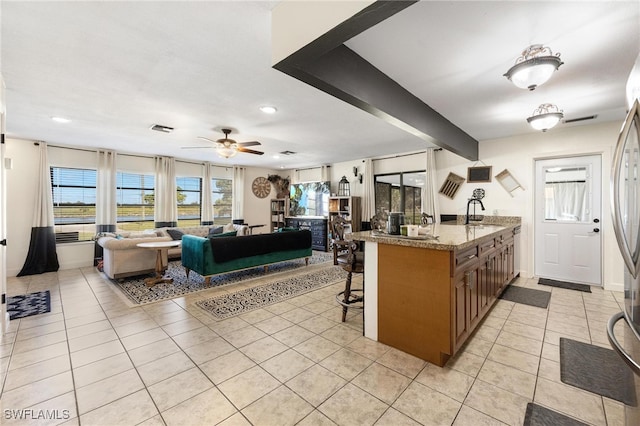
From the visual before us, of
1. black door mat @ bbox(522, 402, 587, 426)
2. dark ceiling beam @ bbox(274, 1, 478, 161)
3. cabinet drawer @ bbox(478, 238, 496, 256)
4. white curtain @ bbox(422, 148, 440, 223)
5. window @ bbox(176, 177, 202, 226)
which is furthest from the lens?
window @ bbox(176, 177, 202, 226)

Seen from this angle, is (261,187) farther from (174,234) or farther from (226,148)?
(226,148)

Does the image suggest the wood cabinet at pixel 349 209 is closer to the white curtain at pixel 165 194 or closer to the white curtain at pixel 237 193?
the white curtain at pixel 237 193

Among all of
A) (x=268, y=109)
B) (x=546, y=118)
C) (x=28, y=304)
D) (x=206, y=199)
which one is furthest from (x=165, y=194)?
(x=546, y=118)

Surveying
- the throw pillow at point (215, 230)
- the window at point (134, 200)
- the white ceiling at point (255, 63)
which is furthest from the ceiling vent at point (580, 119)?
the window at point (134, 200)

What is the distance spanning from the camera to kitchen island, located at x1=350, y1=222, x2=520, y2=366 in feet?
6.79

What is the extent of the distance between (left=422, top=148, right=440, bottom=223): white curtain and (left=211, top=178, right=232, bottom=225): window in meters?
5.61

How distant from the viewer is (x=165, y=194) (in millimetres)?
6504

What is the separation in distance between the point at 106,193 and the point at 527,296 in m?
8.06

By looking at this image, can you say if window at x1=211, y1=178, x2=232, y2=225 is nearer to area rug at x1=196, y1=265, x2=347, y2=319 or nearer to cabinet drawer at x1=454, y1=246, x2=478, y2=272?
area rug at x1=196, y1=265, x2=347, y2=319

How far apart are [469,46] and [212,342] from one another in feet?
11.0

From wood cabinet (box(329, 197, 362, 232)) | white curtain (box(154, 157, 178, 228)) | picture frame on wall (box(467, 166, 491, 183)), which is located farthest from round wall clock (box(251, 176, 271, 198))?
picture frame on wall (box(467, 166, 491, 183))

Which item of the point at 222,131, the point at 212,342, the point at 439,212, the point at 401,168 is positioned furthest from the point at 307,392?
the point at 401,168

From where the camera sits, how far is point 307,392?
1.81m

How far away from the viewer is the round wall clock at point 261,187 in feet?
27.8
